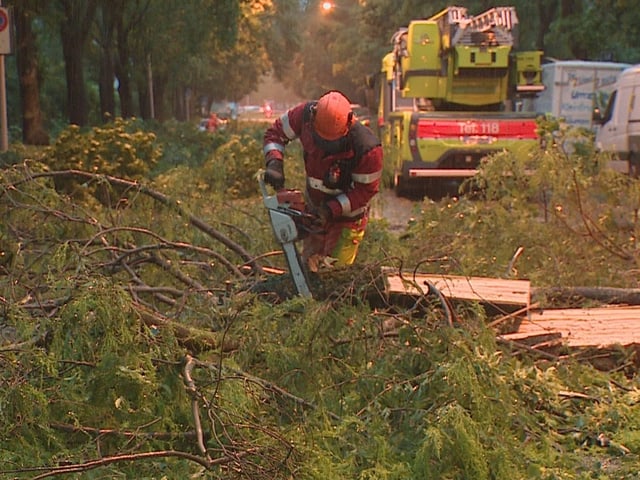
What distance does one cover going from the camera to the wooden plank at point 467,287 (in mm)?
5637

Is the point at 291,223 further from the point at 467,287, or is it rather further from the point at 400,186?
the point at 400,186

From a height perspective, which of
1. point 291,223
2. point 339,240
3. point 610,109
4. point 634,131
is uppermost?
point 291,223

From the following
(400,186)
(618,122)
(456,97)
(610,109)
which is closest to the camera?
(456,97)

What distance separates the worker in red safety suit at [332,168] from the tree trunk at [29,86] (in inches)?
599

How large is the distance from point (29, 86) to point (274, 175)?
1639cm

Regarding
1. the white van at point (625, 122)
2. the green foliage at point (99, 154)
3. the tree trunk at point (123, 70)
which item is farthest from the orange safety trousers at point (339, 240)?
the tree trunk at point (123, 70)

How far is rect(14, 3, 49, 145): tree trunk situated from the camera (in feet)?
67.2

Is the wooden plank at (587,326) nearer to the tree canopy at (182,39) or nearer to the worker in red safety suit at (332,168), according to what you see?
the worker in red safety suit at (332,168)

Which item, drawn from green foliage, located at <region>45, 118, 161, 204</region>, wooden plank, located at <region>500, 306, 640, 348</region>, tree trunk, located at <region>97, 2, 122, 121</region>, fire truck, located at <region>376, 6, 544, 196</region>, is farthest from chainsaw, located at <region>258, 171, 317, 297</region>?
tree trunk, located at <region>97, 2, 122, 121</region>

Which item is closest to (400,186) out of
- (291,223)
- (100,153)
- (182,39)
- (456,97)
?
(456,97)

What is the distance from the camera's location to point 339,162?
21.3 feet

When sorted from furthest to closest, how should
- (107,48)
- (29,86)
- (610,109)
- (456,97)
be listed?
(107,48) < (29,86) < (610,109) < (456,97)

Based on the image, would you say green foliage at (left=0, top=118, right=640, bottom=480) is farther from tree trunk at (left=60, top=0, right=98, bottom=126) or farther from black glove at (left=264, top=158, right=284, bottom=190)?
tree trunk at (left=60, top=0, right=98, bottom=126)

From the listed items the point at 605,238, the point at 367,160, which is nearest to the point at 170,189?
the point at 367,160
